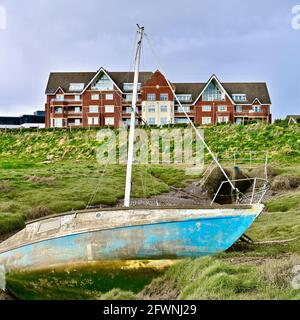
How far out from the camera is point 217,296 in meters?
13.7

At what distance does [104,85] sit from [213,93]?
19564mm

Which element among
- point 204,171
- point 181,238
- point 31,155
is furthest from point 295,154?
point 181,238

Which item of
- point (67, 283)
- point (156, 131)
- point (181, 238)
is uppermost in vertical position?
point (156, 131)

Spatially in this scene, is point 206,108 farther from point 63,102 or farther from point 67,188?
point 67,188

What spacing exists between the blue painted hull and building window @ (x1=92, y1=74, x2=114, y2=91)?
7921 cm

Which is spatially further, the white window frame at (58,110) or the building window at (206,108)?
the white window frame at (58,110)

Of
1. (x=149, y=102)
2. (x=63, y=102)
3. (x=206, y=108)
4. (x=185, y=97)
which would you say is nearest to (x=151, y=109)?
(x=149, y=102)

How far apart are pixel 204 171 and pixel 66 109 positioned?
52984 mm

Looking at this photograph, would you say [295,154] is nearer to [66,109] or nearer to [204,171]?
[204,171]

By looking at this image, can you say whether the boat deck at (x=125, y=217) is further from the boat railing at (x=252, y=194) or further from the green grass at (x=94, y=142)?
the green grass at (x=94, y=142)

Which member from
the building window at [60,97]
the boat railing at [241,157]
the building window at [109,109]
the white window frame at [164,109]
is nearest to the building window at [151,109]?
the white window frame at [164,109]

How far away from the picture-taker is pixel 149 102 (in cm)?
9450

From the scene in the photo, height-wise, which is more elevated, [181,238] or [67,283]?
[181,238]

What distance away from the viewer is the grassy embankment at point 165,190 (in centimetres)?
1475
